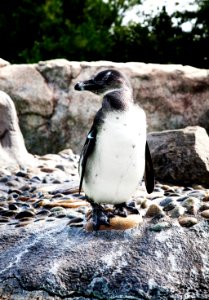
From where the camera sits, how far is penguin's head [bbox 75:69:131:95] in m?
3.59

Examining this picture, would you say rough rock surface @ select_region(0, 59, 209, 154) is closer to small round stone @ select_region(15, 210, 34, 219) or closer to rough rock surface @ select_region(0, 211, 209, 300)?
small round stone @ select_region(15, 210, 34, 219)

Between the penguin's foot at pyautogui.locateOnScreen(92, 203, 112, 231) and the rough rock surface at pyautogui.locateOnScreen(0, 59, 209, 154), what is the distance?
554cm

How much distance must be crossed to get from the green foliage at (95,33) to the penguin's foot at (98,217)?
28.9ft

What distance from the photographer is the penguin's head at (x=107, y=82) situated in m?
3.59

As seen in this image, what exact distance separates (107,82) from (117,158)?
45cm

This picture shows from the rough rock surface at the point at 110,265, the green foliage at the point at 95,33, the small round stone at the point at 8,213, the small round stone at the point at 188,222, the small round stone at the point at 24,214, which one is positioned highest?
the green foliage at the point at 95,33

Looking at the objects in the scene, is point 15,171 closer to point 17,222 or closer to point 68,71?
point 17,222

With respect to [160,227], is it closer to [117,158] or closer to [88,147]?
[117,158]

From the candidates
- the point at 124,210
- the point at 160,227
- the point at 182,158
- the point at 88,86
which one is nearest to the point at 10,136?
the point at 182,158

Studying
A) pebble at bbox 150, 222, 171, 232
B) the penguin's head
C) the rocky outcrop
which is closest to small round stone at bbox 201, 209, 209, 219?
the rocky outcrop

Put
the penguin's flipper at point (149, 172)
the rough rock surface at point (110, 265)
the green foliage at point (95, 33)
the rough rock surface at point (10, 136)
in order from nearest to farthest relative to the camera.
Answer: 1. the rough rock surface at point (110, 265)
2. the penguin's flipper at point (149, 172)
3. the rough rock surface at point (10, 136)
4. the green foliage at point (95, 33)

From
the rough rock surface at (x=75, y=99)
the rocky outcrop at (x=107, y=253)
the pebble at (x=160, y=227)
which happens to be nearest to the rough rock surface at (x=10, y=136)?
the rough rock surface at (x=75, y=99)

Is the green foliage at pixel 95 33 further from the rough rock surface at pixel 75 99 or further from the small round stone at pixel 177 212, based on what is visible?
the small round stone at pixel 177 212

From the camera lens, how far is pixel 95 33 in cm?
1250
